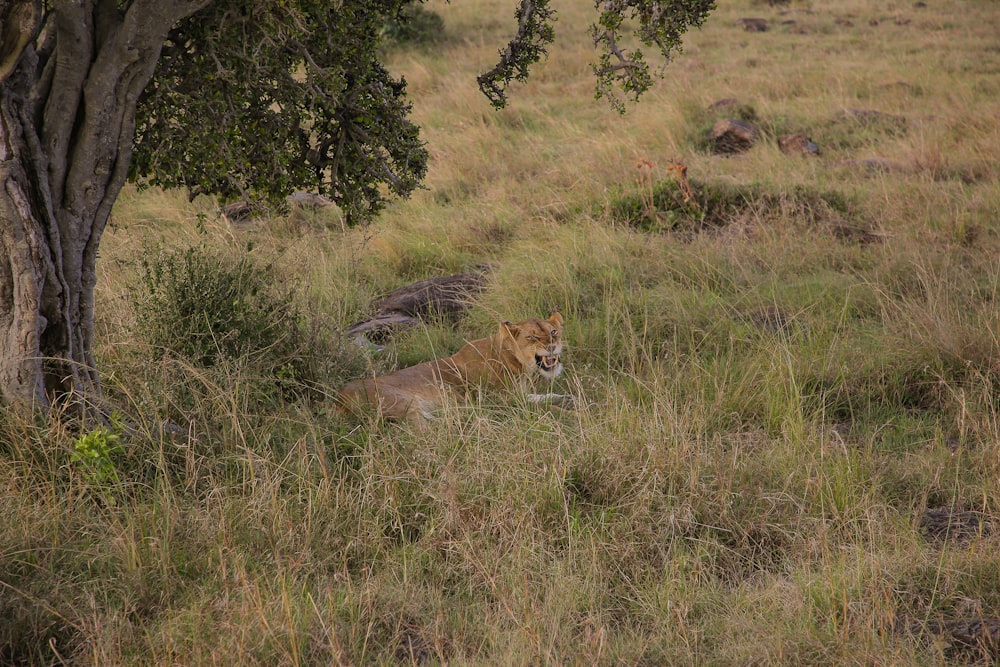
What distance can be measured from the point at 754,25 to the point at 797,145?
11.4 m

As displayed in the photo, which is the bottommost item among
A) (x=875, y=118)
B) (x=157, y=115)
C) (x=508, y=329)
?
(x=508, y=329)

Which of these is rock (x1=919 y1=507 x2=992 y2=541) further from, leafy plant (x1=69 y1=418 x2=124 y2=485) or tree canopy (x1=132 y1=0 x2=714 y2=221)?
leafy plant (x1=69 y1=418 x2=124 y2=485)

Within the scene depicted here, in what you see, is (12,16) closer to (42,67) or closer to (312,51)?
(42,67)

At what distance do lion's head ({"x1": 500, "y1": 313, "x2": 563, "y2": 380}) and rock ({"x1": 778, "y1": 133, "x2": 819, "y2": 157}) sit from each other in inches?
281

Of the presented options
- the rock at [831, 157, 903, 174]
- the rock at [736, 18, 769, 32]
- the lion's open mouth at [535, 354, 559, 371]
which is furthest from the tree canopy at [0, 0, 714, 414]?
the rock at [736, 18, 769, 32]

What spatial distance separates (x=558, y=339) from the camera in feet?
20.8

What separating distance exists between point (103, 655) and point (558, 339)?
3.77 metres

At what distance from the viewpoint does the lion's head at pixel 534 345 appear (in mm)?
6207

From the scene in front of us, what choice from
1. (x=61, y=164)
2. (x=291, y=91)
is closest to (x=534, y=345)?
(x=291, y=91)

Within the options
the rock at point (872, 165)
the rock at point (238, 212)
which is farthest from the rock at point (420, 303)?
the rock at point (872, 165)

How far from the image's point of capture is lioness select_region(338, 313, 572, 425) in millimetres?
5520

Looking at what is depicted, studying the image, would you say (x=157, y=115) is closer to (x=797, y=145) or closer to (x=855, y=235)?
(x=855, y=235)

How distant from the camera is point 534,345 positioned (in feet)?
20.4

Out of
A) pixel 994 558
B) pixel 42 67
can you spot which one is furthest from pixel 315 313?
pixel 994 558
